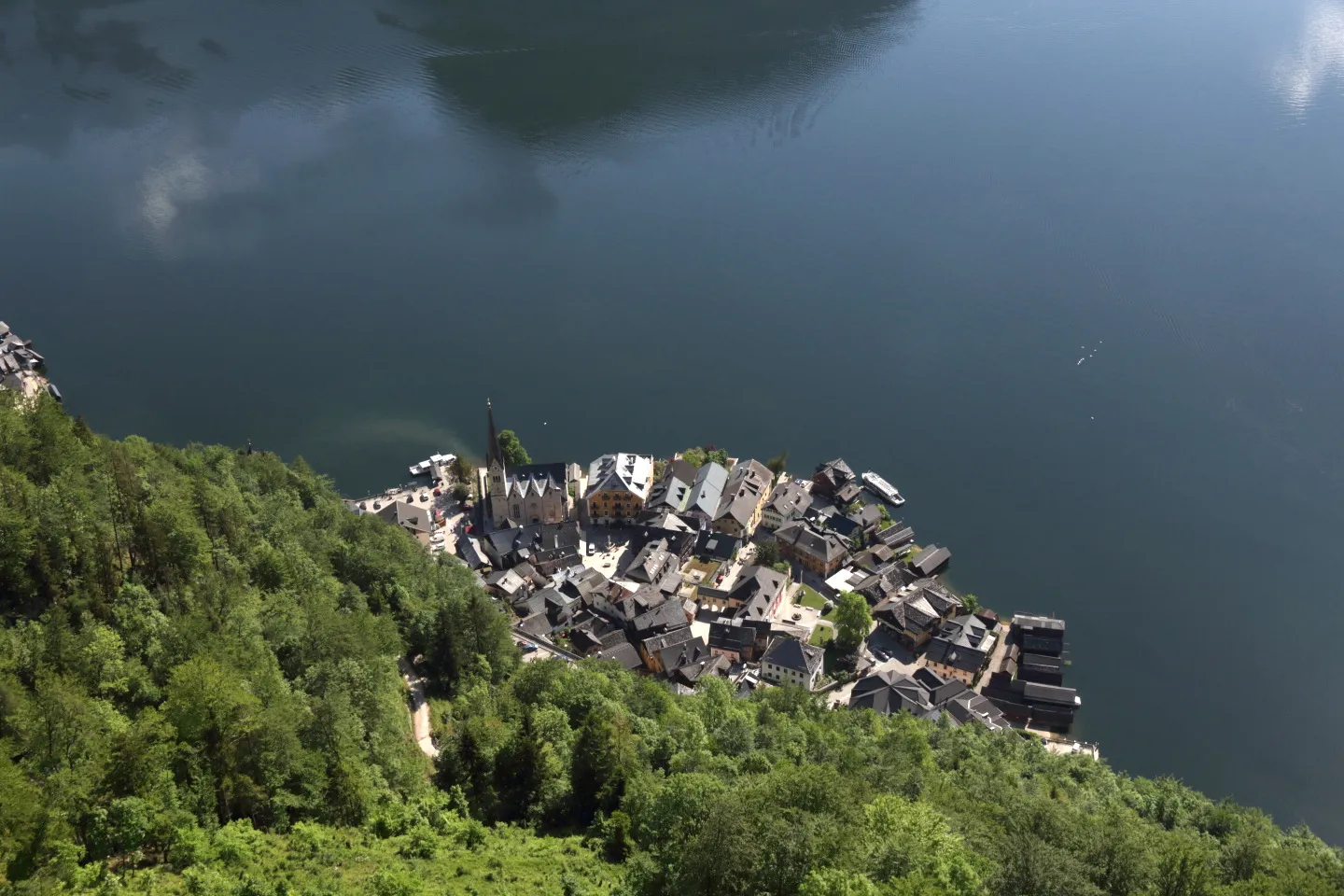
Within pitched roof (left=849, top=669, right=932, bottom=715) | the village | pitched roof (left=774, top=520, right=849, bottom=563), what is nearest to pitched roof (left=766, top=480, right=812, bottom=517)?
the village

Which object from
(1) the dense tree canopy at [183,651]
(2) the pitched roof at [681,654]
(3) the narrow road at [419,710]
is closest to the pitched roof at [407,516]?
(1) the dense tree canopy at [183,651]

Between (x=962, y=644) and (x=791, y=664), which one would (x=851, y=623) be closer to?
(x=791, y=664)

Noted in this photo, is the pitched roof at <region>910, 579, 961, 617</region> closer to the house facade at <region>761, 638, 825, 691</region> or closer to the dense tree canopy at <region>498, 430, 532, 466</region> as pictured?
the house facade at <region>761, 638, 825, 691</region>

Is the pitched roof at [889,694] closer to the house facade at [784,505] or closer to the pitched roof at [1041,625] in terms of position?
the pitched roof at [1041,625]

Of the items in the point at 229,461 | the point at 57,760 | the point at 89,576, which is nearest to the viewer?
the point at 57,760

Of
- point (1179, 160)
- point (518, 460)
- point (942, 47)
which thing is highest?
point (942, 47)

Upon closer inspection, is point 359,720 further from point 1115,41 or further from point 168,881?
point 1115,41

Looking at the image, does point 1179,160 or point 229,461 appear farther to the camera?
point 1179,160

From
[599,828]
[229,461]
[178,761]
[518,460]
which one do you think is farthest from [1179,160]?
[178,761]
